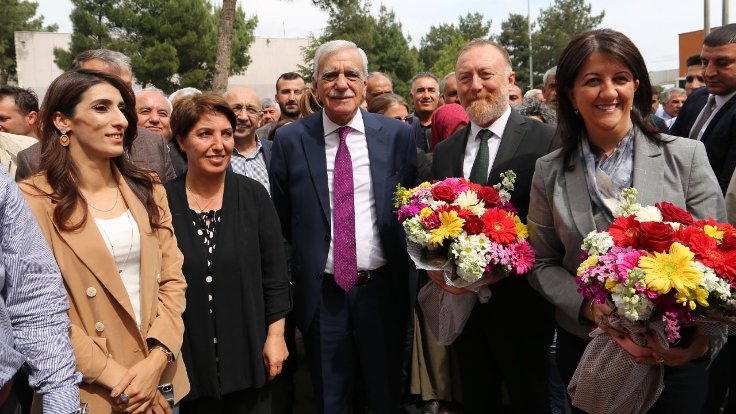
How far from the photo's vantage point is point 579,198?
277 centimetres

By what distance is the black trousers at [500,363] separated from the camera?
11.3 feet

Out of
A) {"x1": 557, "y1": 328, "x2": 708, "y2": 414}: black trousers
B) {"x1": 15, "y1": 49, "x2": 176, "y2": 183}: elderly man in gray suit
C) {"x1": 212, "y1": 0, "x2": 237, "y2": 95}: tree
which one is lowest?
{"x1": 557, "y1": 328, "x2": 708, "y2": 414}: black trousers

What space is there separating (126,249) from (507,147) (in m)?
2.19

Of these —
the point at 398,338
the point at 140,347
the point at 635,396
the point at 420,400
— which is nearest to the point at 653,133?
the point at 635,396

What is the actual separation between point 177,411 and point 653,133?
9.14 feet

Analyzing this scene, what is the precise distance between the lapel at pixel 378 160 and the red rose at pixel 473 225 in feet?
2.68

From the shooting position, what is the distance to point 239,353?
325cm

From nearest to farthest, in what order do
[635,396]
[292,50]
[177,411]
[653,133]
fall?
[635,396] < [653,133] < [177,411] < [292,50]

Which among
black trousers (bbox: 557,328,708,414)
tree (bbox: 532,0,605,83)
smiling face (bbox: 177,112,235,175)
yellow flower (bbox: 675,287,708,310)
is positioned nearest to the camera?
yellow flower (bbox: 675,287,708,310)

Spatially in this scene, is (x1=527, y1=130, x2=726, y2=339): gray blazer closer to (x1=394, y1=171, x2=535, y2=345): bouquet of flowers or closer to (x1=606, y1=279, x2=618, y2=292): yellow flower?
(x1=394, y1=171, x2=535, y2=345): bouquet of flowers

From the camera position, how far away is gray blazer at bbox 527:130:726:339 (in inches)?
103

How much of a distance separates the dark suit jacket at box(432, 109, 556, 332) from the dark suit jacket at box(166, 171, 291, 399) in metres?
1.31

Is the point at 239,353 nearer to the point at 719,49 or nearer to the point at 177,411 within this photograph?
the point at 177,411

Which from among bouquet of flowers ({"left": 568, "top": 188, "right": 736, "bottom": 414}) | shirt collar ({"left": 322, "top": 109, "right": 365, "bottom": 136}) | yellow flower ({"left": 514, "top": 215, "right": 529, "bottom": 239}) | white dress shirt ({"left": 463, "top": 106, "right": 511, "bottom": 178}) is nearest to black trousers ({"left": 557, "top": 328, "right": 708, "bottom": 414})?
bouquet of flowers ({"left": 568, "top": 188, "right": 736, "bottom": 414})
